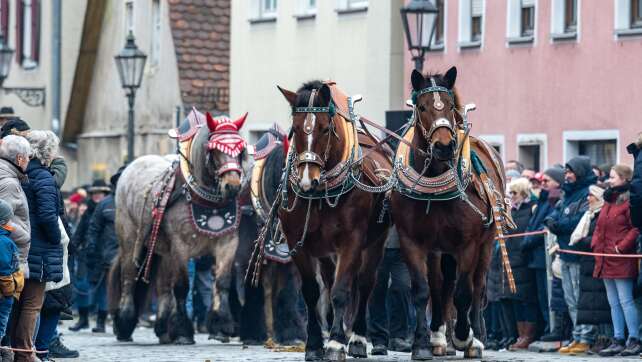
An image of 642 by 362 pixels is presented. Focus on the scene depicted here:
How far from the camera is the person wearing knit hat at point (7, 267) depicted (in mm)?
16047

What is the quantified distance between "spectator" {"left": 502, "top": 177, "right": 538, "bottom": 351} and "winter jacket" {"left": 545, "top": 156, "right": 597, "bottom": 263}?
1.06 metres

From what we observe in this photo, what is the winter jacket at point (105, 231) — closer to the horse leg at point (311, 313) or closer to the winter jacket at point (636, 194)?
the horse leg at point (311, 313)

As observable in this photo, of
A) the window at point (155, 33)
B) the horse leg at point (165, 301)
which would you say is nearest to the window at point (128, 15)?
the window at point (155, 33)

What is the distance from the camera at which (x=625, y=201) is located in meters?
19.4

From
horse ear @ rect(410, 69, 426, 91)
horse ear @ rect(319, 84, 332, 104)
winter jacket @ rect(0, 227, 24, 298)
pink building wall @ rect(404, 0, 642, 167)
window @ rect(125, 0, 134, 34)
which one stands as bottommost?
winter jacket @ rect(0, 227, 24, 298)

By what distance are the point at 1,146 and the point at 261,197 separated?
16.5ft

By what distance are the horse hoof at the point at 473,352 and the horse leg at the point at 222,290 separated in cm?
410

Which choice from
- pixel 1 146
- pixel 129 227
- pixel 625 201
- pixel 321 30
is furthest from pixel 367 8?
pixel 1 146

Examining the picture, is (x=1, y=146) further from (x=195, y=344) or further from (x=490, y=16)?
(x=490, y=16)

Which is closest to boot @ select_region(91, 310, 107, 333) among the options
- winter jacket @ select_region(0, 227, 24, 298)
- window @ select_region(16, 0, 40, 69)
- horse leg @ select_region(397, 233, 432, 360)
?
winter jacket @ select_region(0, 227, 24, 298)

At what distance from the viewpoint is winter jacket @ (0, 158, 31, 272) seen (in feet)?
53.5

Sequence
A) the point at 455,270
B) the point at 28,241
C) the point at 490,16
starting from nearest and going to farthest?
the point at 28,241
the point at 455,270
the point at 490,16

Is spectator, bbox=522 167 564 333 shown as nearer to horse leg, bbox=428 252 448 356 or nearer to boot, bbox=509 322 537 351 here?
boot, bbox=509 322 537 351

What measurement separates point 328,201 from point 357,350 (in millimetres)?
1412
